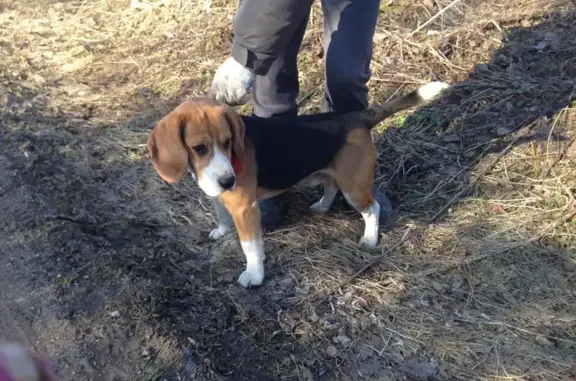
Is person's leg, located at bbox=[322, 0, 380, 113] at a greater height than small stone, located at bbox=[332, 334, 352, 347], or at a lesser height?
greater

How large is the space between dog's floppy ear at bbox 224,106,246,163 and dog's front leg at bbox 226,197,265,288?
1.02 ft

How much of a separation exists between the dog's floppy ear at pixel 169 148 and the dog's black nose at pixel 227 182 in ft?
0.62

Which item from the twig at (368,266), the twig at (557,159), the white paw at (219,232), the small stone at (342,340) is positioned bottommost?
the white paw at (219,232)

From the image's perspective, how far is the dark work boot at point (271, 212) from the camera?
447 centimetres

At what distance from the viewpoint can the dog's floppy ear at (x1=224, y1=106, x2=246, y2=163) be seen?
3570 mm

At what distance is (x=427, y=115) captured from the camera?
5547 millimetres

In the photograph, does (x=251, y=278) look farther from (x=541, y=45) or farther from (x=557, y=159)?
(x=541, y=45)

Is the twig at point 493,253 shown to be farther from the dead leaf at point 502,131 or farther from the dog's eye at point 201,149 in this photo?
the dog's eye at point 201,149

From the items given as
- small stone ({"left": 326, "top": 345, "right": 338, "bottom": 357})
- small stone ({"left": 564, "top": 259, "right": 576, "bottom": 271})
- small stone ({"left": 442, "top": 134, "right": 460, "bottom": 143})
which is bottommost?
small stone ({"left": 442, "top": 134, "right": 460, "bottom": 143})

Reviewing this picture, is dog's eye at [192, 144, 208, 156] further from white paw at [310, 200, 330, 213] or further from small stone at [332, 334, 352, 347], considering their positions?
white paw at [310, 200, 330, 213]

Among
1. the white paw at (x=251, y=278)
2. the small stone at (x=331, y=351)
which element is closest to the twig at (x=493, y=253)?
the small stone at (x=331, y=351)

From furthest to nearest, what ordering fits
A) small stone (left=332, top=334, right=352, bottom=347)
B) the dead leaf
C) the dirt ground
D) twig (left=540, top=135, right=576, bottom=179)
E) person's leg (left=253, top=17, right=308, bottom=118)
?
the dead leaf < twig (left=540, top=135, right=576, bottom=179) < person's leg (left=253, top=17, right=308, bottom=118) < small stone (left=332, top=334, right=352, bottom=347) < the dirt ground

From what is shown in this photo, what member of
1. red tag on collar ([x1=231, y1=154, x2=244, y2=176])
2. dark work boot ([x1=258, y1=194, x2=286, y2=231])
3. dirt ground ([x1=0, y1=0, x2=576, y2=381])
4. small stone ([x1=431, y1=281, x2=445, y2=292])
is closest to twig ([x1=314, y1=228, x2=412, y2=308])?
dirt ground ([x1=0, y1=0, x2=576, y2=381])

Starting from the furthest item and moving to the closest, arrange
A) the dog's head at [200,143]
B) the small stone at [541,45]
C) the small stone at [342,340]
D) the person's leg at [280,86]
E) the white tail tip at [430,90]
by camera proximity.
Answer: the small stone at [541,45] → the person's leg at [280,86] → the white tail tip at [430,90] → the small stone at [342,340] → the dog's head at [200,143]
